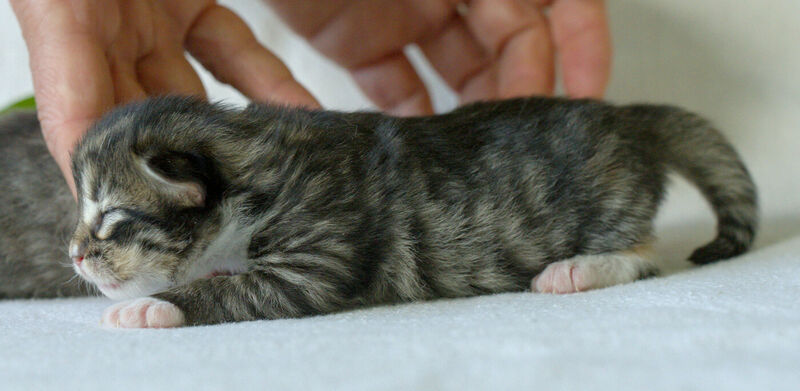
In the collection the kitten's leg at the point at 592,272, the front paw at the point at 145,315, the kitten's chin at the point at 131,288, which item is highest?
the kitten's leg at the point at 592,272

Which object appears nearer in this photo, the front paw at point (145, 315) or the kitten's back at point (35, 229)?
the front paw at point (145, 315)

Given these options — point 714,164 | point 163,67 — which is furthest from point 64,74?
point 714,164

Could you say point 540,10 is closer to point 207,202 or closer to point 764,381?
point 207,202

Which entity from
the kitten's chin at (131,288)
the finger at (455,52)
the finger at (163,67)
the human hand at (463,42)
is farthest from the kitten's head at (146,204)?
the finger at (455,52)

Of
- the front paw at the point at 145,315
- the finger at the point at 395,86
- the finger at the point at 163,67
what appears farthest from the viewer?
the finger at the point at 395,86

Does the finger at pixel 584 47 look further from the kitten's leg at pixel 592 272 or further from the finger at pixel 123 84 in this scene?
the finger at pixel 123 84

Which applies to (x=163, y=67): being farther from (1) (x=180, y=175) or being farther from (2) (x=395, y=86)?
(2) (x=395, y=86)

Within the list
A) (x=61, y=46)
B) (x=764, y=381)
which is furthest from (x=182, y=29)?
(x=764, y=381)
